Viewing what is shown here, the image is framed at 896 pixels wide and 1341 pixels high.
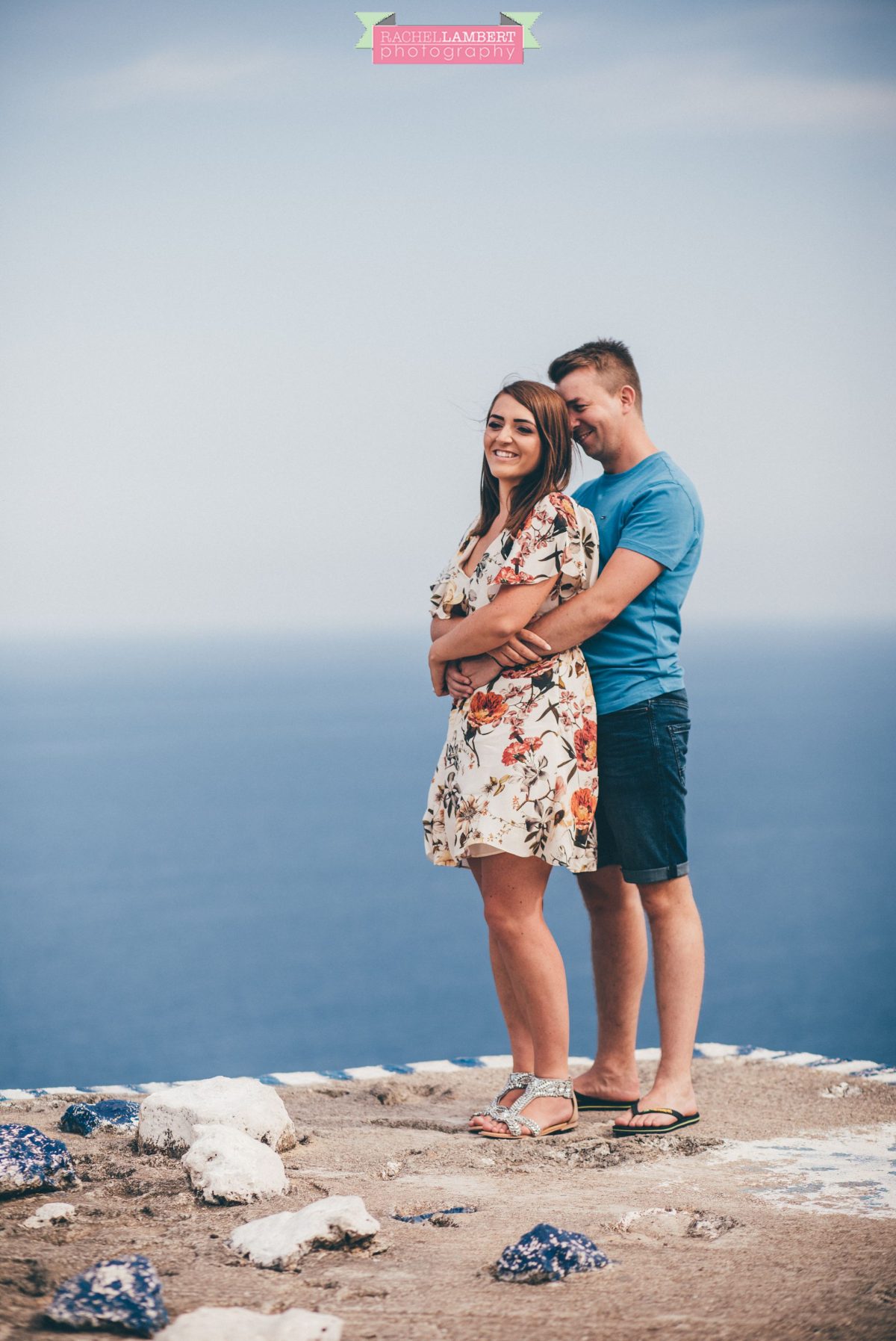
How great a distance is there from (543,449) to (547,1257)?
150 centimetres

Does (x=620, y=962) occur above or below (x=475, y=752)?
below

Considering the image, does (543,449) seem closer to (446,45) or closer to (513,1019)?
(513,1019)

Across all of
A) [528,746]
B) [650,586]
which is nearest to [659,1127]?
[528,746]

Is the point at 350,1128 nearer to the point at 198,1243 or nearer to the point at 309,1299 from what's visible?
the point at 198,1243

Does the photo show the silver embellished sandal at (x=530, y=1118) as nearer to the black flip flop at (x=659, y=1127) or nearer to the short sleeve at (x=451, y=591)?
the black flip flop at (x=659, y=1127)

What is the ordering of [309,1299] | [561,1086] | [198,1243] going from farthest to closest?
1. [561,1086]
2. [198,1243]
3. [309,1299]

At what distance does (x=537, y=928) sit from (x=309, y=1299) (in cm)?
102

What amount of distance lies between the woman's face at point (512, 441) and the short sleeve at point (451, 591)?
19 cm

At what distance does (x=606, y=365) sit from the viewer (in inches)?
111

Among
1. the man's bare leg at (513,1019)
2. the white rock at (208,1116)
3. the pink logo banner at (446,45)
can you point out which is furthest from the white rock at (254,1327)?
the pink logo banner at (446,45)

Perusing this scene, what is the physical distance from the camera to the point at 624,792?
2666mm

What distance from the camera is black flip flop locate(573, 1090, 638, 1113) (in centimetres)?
290

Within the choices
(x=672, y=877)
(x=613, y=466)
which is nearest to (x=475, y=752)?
(x=672, y=877)

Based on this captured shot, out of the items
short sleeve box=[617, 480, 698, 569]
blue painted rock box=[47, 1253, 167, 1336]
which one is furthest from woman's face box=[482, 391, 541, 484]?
blue painted rock box=[47, 1253, 167, 1336]
